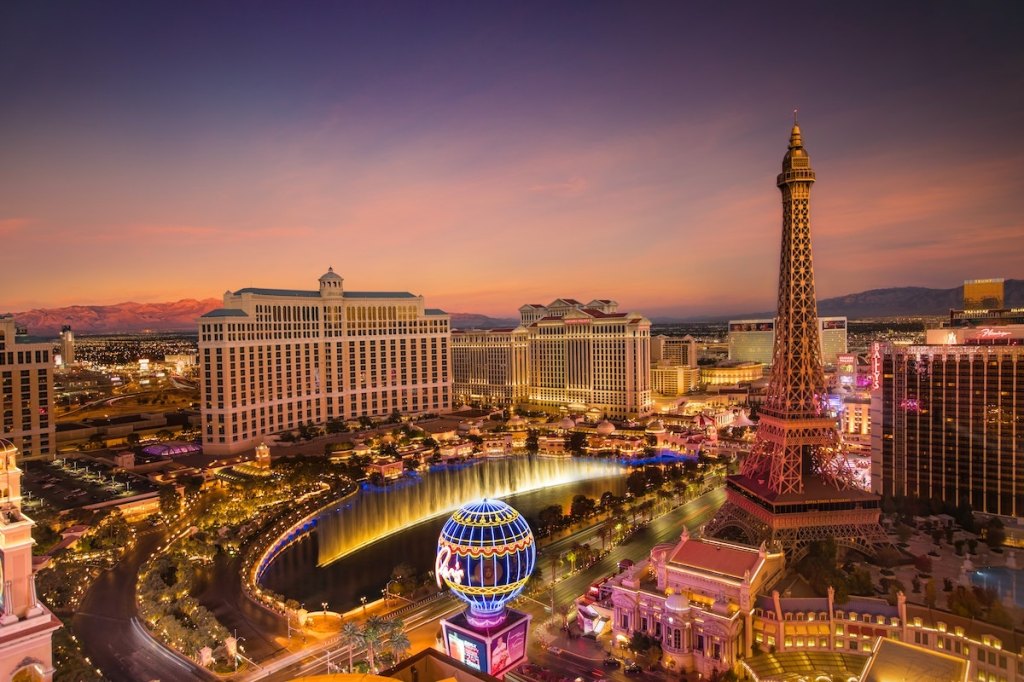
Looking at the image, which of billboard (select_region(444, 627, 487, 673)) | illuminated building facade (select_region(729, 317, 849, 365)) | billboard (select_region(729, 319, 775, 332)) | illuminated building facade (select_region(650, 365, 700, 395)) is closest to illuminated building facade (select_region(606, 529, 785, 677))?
billboard (select_region(444, 627, 487, 673))

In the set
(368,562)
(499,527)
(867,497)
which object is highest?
(499,527)

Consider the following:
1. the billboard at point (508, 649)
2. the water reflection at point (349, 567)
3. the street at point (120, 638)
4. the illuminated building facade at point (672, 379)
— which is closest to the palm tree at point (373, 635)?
the billboard at point (508, 649)

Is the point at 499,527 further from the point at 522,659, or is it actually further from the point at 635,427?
the point at 635,427

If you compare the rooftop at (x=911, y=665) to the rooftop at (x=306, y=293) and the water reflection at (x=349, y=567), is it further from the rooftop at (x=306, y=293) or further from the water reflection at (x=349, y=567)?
the rooftop at (x=306, y=293)

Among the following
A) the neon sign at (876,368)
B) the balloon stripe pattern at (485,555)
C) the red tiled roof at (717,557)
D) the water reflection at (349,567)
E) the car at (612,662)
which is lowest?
the water reflection at (349,567)

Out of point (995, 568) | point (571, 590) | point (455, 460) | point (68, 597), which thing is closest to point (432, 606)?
point (571, 590)

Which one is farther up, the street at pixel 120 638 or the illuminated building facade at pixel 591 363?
the illuminated building facade at pixel 591 363
